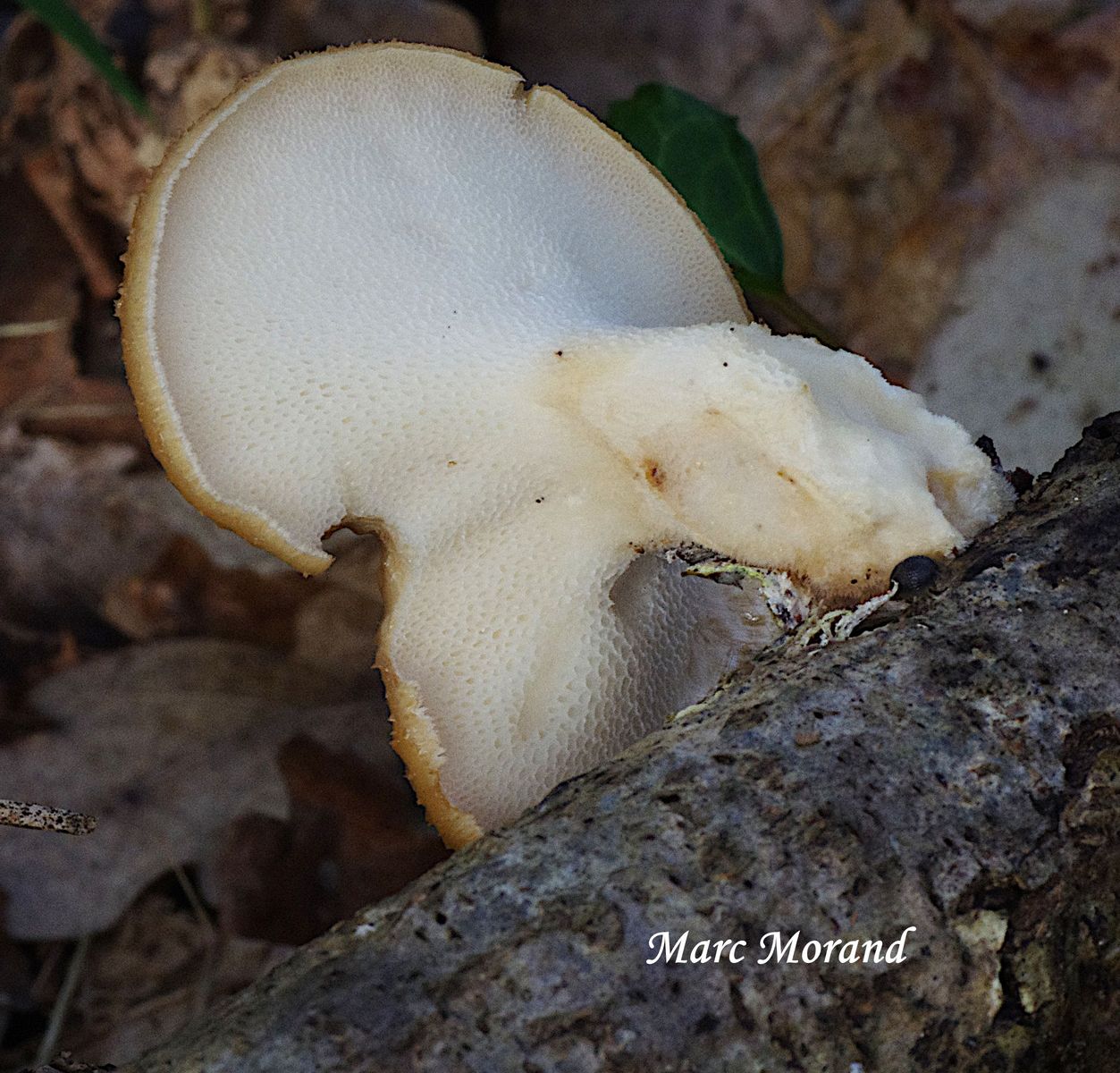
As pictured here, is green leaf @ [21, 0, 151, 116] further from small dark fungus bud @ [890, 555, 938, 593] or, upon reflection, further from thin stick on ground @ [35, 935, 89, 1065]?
small dark fungus bud @ [890, 555, 938, 593]

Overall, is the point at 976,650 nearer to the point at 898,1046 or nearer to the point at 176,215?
the point at 898,1046


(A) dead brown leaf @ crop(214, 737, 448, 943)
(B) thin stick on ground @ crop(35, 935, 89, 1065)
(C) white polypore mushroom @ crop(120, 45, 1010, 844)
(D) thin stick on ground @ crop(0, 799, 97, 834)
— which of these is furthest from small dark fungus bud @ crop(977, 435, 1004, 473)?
(B) thin stick on ground @ crop(35, 935, 89, 1065)

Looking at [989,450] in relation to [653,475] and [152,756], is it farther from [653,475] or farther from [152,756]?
[152,756]

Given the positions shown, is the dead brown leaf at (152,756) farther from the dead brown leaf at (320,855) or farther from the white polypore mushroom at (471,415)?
the white polypore mushroom at (471,415)

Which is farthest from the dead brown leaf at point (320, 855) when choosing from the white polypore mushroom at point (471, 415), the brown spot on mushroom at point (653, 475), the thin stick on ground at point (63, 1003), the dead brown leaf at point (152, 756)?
the brown spot on mushroom at point (653, 475)

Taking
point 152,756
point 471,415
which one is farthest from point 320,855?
point 471,415
